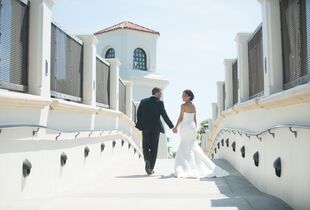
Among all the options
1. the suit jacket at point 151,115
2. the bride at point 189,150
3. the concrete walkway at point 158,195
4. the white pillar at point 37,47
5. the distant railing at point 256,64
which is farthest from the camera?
the suit jacket at point 151,115

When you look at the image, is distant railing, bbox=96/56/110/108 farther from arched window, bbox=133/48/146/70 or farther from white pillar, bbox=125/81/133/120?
arched window, bbox=133/48/146/70

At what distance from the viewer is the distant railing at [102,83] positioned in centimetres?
1184

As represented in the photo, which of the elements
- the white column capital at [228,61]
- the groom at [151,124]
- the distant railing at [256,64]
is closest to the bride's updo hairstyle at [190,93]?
the groom at [151,124]

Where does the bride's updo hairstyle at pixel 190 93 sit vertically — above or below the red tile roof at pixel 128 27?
below

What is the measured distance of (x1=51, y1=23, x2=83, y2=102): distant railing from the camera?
7.77m

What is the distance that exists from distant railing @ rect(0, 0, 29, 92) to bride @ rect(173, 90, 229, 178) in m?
4.59

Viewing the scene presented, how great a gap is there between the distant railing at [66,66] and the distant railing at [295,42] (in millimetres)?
3799

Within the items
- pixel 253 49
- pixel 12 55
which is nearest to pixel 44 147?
pixel 12 55

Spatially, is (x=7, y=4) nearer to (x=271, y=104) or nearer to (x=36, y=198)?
(x=36, y=198)

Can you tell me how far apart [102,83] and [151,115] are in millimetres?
2796

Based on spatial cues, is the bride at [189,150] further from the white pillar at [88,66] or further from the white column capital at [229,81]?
the white column capital at [229,81]

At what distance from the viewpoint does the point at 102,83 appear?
12.5 meters

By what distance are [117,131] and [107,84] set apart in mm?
1473

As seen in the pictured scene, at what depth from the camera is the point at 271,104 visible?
640 cm
